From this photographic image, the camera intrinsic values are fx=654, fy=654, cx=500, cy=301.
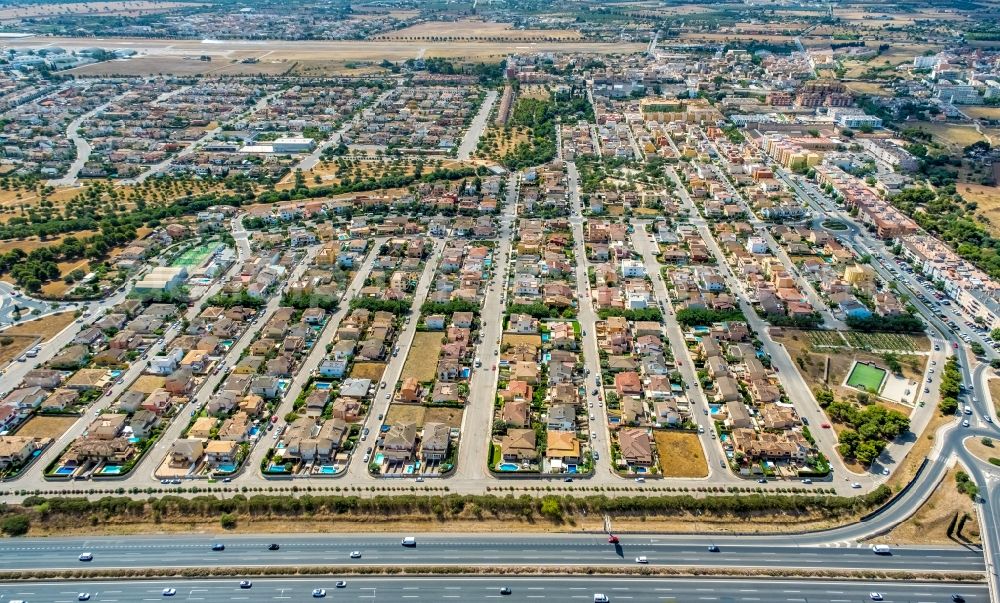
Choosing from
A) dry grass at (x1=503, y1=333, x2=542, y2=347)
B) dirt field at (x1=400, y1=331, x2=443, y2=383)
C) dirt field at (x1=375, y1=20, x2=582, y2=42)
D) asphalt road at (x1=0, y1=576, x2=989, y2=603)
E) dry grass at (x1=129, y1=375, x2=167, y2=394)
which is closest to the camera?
asphalt road at (x1=0, y1=576, x2=989, y2=603)

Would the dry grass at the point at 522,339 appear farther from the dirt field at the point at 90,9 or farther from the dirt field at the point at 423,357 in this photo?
the dirt field at the point at 90,9

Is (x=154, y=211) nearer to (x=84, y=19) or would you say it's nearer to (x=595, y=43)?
(x=595, y=43)

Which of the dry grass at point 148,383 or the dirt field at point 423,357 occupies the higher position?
the dirt field at point 423,357

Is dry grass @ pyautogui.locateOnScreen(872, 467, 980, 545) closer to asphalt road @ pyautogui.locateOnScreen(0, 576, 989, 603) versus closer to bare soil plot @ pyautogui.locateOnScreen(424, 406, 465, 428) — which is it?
asphalt road @ pyautogui.locateOnScreen(0, 576, 989, 603)

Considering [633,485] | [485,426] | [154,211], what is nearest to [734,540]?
[633,485]

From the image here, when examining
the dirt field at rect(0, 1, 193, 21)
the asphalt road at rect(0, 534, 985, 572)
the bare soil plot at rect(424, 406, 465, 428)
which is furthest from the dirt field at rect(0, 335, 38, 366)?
the dirt field at rect(0, 1, 193, 21)

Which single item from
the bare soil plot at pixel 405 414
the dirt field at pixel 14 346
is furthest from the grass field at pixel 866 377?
the dirt field at pixel 14 346
